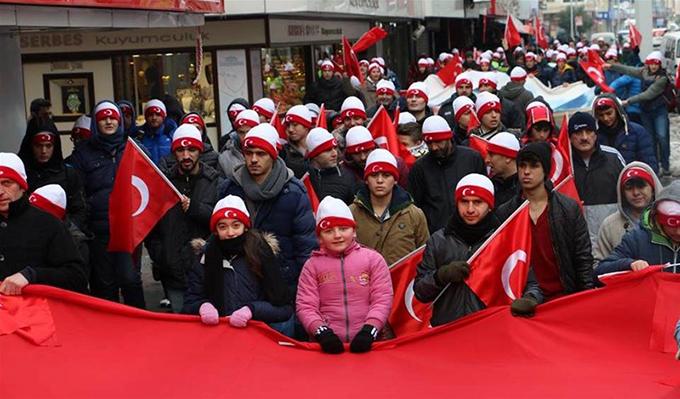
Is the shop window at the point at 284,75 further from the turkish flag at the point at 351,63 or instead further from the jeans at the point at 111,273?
the jeans at the point at 111,273

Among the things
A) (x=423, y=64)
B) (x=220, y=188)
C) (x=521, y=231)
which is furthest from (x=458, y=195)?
(x=423, y=64)

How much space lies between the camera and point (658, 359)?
712 centimetres

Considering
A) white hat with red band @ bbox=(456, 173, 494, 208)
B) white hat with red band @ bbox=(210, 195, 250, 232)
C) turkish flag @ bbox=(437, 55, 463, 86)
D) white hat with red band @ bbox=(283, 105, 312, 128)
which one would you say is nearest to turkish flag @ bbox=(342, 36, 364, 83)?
turkish flag @ bbox=(437, 55, 463, 86)

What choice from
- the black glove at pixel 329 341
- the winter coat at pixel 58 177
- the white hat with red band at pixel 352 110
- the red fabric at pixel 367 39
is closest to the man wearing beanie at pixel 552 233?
the black glove at pixel 329 341

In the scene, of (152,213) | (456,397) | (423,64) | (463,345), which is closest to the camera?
(456,397)

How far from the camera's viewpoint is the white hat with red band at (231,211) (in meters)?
7.74

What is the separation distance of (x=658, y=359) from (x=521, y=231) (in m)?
1.10

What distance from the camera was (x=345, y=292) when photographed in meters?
7.64

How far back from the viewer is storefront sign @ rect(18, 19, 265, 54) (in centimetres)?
2050

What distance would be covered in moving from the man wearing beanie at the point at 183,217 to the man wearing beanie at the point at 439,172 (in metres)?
1.52

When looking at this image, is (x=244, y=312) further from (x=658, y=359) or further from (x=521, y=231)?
(x=658, y=359)

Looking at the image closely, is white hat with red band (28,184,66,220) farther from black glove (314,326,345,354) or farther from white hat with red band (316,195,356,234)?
black glove (314,326,345,354)

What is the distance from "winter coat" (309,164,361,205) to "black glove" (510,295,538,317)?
2.88m

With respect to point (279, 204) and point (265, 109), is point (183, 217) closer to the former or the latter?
point (279, 204)
